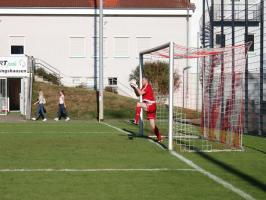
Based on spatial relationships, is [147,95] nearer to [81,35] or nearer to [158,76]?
[158,76]

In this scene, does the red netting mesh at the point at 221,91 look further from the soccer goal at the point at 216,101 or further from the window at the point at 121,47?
the window at the point at 121,47

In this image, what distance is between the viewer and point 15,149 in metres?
14.8

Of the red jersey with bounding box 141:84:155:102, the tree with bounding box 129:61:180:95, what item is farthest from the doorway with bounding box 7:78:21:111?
the red jersey with bounding box 141:84:155:102

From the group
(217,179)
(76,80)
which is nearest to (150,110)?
(217,179)

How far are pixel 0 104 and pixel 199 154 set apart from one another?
26.0 meters

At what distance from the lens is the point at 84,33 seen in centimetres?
4719

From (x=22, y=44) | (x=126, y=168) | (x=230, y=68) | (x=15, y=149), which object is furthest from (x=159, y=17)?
(x=126, y=168)

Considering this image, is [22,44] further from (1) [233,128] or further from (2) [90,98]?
(1) [233,128]

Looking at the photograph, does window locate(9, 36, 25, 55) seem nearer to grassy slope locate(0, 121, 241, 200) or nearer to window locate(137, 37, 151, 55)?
window locate(137, 37, 151, 55)

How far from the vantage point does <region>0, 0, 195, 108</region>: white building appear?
154 feet

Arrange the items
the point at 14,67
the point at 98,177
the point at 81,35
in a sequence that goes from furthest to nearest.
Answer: the point at 81,35, the point at 14,67, the point at 98,177

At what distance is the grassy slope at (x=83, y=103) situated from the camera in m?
35.3

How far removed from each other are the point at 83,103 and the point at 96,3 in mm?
13631

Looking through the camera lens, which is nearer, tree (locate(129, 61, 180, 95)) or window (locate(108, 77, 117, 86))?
tree (locate(129, 61, 180, 95))
